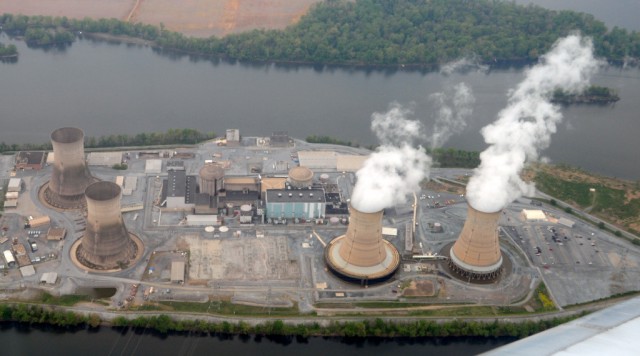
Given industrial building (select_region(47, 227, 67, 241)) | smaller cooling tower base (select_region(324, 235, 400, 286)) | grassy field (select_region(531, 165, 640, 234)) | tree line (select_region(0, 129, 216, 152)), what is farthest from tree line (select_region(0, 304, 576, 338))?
tree line (select_region(0, 129, 216, 152))

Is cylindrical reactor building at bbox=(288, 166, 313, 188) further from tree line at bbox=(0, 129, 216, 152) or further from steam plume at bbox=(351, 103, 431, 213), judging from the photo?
tree line at bbox=(0, 129, 216, 152)

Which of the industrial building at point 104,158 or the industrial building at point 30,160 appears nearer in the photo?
the industrial building at point 30,160

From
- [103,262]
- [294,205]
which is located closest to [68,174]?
[103,262]

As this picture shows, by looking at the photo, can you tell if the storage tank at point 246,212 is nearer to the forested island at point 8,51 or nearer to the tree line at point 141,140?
the tree line at point 141,140

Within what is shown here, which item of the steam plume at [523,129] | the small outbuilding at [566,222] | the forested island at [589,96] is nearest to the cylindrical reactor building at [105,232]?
the steam plume at [523,129]

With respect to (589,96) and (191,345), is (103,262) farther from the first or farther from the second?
(589,96)

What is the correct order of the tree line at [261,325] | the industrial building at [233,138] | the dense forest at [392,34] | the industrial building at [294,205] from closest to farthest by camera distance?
the tree line at [261,325] < the industrial building at [294,205] < the industrial building at [233,138] < the dense forest at [392,34]
